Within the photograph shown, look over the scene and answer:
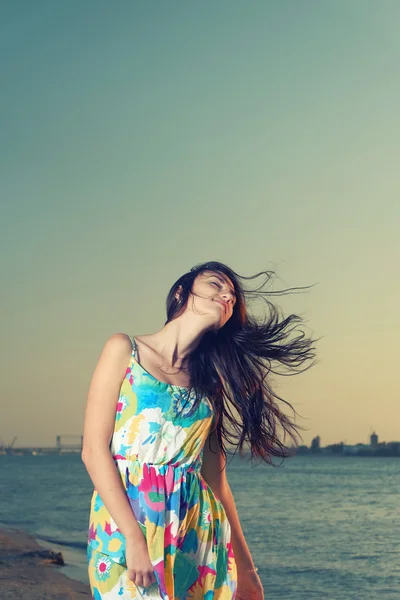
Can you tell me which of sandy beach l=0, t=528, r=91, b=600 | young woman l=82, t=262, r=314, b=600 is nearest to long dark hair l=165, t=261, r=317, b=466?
young woman l=82, t=262, r=314, b=600

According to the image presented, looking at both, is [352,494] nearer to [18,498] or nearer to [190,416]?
[18,498]

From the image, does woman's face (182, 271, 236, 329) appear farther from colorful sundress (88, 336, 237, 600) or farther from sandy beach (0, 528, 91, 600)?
sandy beach (0, 528, 91, 600)

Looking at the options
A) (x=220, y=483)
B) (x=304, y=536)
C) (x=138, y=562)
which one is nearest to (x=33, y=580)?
(x=220, y=483)

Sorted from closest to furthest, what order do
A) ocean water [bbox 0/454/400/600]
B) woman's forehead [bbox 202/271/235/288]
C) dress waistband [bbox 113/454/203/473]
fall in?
dress waistband [bbox 113/454/203/473], woman's forehead [bbox 202/271/235/288], ocean water [bbox 0/454/400/600]

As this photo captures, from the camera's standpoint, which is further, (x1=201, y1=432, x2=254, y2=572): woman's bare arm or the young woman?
(x1=201, y1=432, x2=254, y2=572): woman's bare arm

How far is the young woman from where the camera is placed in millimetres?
2654

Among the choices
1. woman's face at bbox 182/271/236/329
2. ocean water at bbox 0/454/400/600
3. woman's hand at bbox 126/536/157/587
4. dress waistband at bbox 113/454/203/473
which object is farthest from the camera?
ocean water at bbox 0/454/400/600

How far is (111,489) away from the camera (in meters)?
2.61

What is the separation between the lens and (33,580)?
11.0m

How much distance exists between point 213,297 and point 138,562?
98cm

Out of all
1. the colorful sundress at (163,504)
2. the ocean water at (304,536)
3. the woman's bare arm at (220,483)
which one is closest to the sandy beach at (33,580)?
the ocean water at (304,536)

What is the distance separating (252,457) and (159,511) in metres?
0.77

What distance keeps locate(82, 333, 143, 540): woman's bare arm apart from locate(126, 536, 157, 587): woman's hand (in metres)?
0.02

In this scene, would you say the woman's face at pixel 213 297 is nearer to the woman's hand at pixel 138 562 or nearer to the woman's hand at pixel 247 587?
the woman's hand at pixel 138 562
